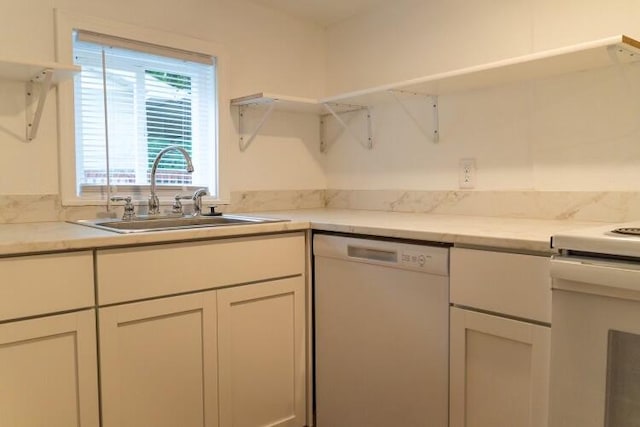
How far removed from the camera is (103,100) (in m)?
2.06

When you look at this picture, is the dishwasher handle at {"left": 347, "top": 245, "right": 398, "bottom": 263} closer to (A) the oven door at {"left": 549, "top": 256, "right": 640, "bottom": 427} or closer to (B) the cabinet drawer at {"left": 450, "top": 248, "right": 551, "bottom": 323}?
(B) the cabinet drawer at {"left": 450, "top": 248, "right": 551, "bottom": 323}

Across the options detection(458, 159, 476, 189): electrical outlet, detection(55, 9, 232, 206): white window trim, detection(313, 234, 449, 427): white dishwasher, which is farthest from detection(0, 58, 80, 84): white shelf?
detection(458, 159, 476, 189): electrical outlet

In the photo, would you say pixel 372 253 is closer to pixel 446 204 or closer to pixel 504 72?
pixel 446 204

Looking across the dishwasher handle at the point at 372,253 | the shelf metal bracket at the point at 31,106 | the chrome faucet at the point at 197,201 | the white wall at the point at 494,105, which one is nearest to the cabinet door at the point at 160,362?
the dishwasher handle at the point at 372,253

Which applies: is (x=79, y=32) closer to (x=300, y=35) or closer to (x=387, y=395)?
(x=300, y=35)

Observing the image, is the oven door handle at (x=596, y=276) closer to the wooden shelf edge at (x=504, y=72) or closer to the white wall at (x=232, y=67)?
the wooden shelf edge at (x=504, y=72)

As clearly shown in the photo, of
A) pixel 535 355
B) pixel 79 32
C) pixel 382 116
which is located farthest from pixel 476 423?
pixel 79 32

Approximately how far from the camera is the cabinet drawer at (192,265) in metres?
1.47

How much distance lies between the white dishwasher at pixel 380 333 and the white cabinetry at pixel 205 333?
0.12 meters

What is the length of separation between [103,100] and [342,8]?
4.24 feet

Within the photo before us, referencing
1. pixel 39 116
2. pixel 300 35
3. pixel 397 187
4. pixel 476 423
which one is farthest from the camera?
pixel 300 35

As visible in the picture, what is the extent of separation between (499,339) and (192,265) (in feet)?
3.21

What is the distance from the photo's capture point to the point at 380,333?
1.70 meters

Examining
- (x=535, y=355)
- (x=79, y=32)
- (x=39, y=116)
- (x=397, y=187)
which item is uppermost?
(x=79, y=32)
